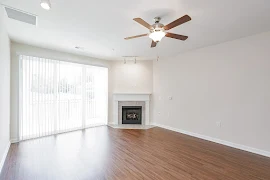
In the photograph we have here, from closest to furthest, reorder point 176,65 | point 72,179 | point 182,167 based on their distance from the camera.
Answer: point 72,179
point 182,167
point 176,65

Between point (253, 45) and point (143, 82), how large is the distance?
134 inches

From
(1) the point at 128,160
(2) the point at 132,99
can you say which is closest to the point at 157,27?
(1) the point at 128,160

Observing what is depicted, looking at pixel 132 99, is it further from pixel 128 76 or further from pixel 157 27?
pixel 157 27

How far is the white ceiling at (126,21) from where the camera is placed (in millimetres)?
1945

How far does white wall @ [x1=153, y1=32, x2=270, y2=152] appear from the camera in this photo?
9.61 feet

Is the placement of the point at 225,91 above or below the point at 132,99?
above

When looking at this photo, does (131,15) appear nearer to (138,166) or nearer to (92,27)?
(92,27)

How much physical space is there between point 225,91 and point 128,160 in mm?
2854

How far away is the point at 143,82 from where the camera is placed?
18.0 ft

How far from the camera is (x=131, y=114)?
5551 mm

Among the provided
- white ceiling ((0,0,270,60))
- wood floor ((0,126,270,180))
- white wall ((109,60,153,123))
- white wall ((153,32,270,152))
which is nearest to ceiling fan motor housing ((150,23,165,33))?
white ceiling ((0,0,270,60))

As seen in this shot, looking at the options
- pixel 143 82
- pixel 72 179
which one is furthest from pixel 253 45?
pixel 72 179

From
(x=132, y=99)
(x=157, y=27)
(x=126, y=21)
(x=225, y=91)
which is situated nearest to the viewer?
(x=157, y=27)

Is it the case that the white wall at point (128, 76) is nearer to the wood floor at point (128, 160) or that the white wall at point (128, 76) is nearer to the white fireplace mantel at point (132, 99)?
the white fireplace mantel at point (132, 99)
